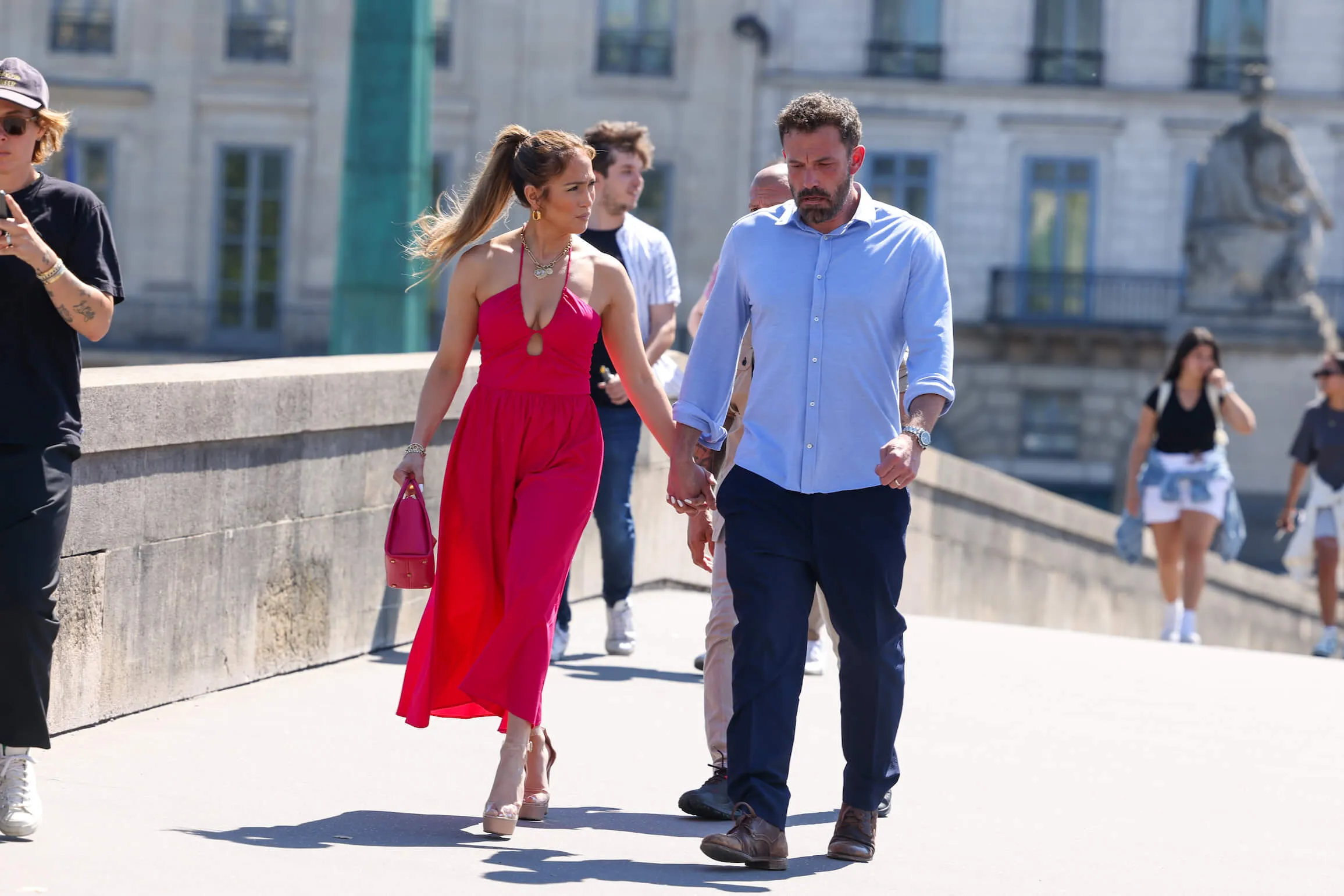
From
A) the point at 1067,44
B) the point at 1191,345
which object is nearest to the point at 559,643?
the point at 1191,345

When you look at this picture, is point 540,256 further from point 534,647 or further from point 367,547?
point 367,547

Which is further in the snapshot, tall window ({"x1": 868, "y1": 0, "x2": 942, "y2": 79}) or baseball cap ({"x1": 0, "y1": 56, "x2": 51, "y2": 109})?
tall window ({"x1": 868, "y1": 0, "x2": 942, "y2": 79})

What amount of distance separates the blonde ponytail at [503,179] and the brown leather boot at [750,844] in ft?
5.50

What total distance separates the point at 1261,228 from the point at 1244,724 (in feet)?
56.5

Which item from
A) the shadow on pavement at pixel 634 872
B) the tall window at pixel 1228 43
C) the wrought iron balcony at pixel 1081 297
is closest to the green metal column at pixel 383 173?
the shadow on pavement at pixel 634 872

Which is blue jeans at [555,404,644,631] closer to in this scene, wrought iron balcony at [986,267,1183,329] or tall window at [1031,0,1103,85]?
wrought iron balcony at [986,267,1183,329]

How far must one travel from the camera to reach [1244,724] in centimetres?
777

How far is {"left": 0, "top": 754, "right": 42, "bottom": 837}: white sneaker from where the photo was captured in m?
4.73

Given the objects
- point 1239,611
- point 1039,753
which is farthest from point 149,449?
point 1239,611

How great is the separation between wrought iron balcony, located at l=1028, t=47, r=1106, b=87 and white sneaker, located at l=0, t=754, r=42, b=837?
31.3 meters

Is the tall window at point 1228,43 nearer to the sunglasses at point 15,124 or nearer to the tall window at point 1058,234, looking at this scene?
the tall window at point 1058,234

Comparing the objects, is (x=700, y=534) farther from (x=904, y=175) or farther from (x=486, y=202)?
(x=904, y=175)

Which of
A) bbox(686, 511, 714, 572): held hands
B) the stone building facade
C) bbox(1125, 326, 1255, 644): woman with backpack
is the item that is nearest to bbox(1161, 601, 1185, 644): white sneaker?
bbox(1125, 326, 1255, 644): woman with backpack

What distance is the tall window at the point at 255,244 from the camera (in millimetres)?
35219
